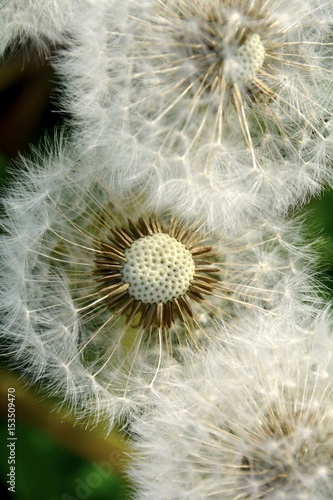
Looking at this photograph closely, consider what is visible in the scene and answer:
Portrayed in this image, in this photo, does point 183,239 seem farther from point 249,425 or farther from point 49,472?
point 49,472

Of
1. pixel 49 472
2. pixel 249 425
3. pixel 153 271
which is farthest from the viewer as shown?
pixel 49 472

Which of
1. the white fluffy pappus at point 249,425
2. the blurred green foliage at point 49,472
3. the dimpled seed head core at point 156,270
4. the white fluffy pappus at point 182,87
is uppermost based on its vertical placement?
the white fluffy pappus at point 182,87

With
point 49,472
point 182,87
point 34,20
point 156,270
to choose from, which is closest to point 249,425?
point 156,270

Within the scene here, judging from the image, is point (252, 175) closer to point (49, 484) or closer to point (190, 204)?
point (190, 204)

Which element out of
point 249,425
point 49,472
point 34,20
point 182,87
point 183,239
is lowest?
point 49,472

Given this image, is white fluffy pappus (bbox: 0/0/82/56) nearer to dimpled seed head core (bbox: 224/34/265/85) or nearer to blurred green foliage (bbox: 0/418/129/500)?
dimpled seed head core (bbox: 224/34/265/85)

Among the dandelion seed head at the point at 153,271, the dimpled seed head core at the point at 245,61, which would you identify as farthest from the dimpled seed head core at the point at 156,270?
the dimpled seed head core at the point at 245,61

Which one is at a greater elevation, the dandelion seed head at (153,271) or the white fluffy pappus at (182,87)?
the white fluffy pappus at (182,87)

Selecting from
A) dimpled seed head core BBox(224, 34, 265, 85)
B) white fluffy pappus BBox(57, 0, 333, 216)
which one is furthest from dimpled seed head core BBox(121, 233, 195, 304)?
dimpled seed head core BBox(224, 34, 265, 85)

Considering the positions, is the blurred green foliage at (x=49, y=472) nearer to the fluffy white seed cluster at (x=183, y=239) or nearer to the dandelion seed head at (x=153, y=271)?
the fluffy white seed cluster at (x=183, y=239)
